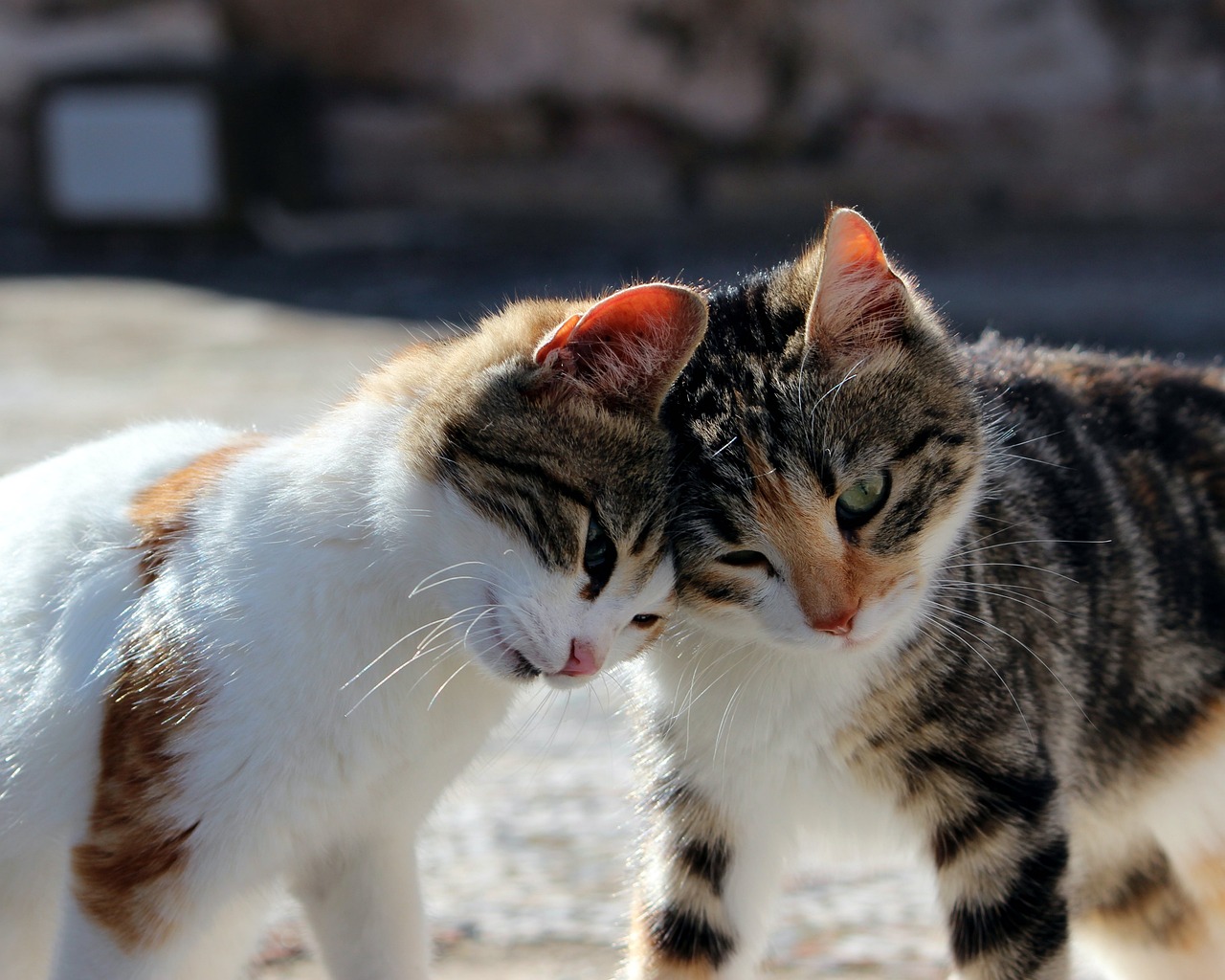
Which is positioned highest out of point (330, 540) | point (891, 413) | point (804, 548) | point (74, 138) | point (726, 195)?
point (891, 413)

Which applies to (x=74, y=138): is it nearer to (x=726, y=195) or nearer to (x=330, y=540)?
(x=726, y=195)

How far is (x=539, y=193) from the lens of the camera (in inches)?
378

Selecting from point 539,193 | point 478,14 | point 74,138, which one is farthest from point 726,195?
point 74,138

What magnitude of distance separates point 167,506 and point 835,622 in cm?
107

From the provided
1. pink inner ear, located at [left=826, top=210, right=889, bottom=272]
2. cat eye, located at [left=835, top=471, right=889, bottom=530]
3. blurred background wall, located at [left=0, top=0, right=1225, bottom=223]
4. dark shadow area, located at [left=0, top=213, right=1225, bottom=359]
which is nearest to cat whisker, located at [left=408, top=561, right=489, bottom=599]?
cat eye, located at [left=835, top=471, right=889, bottom=530]

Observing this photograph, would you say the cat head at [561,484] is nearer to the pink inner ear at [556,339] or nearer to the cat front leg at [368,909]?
the pink inner ear at [556,339]

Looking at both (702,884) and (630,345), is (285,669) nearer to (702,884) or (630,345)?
(630,345)

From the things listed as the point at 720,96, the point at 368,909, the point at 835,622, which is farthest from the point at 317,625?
the point at 720,96

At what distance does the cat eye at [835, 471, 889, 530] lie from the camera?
227 cm

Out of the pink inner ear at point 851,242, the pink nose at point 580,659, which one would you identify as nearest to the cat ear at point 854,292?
the pink inner ear at point 851,242

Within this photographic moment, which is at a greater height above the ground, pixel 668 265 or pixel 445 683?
pixel 445 683

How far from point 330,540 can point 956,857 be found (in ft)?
3.55

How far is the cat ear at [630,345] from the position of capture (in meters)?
2.15

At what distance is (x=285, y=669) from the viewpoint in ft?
7.18
